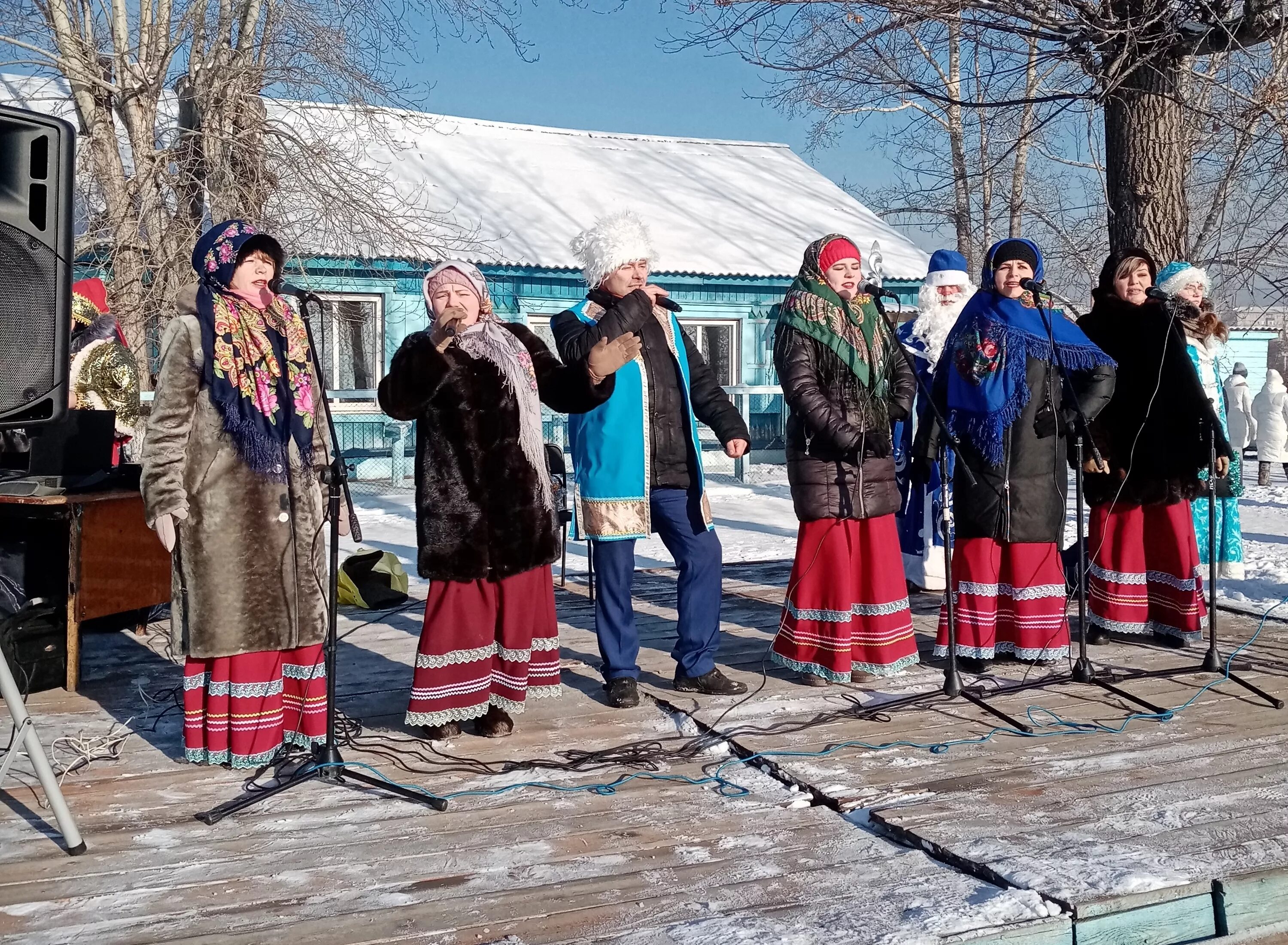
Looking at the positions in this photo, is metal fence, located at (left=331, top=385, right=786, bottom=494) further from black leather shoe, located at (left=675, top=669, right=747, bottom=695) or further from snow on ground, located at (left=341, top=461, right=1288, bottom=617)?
black leather shoe, located at (left=675, top=669, right=747, bottom=695)

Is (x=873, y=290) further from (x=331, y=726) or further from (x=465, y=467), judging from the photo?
(x=331, y=726)

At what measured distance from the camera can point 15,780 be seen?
394 centimetres

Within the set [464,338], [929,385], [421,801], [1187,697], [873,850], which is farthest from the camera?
[929,385]

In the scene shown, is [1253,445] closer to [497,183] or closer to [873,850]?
[497,183]

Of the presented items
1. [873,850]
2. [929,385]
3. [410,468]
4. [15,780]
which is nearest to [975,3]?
[929,385]

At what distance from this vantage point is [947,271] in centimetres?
738

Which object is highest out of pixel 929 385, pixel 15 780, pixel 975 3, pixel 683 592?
pixel 975 3

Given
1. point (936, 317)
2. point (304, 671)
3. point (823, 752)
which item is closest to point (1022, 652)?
point (823, 752)

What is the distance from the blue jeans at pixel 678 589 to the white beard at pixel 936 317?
2872mm

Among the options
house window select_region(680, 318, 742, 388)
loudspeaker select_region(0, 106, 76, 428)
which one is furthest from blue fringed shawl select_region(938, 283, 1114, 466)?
house window select_region(680, 318, 742, 388)

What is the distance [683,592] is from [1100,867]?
2.21 meters

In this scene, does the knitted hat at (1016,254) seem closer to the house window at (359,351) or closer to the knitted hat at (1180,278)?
the knitted hat at (1180,278)

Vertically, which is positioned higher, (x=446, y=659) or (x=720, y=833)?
(x=446, y=659)

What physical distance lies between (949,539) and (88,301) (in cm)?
486
